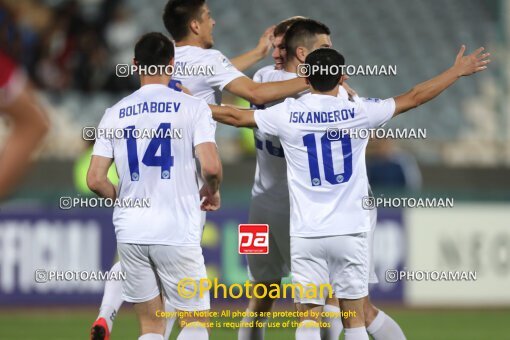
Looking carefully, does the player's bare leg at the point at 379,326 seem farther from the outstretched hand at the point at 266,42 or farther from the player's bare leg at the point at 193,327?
the outstretched hand at the point at 266,42

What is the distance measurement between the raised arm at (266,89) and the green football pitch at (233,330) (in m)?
3.08

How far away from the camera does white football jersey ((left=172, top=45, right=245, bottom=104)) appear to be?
7.02 m

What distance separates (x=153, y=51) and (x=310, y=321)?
1785mm

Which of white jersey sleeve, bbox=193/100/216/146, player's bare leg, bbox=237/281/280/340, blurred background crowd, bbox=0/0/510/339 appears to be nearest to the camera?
white jersey sleeve, bbox=193/100/216/146

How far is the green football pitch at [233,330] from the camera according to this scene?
947 cm

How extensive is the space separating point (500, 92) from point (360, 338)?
34.2ft

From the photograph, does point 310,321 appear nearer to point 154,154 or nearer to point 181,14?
point 154,154

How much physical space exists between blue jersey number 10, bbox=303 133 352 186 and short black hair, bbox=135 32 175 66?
3.09 feet

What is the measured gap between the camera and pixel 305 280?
6.26 metres

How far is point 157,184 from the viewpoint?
6.05 meters

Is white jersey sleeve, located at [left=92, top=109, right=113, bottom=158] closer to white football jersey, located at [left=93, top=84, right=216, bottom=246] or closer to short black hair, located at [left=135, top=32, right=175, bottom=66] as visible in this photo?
white football jersey, located at [left=93, top=84, right=216, bottom=246]

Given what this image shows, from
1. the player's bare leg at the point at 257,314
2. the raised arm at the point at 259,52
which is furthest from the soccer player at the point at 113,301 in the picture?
the player's bare leg at the point at 257,314

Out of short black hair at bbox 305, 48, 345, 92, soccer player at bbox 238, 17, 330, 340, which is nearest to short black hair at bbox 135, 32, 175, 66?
short black hair at bbox 305, 48, 345, 92

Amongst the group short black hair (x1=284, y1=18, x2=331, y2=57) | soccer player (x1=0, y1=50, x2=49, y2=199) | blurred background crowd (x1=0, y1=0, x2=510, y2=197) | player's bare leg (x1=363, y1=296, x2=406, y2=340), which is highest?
blurred background crowd (x1=0, y1=0, x2=510, y2=197)
